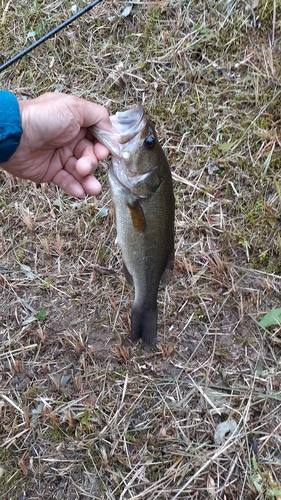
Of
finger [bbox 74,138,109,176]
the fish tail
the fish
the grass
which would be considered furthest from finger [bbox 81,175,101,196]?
the grass

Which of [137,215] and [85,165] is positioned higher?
[85,165]

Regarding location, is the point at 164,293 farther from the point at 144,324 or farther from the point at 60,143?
the point at 60,143

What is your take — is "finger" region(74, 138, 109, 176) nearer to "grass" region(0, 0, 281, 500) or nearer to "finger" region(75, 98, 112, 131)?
"finger" region(75, 98, 112, 131)

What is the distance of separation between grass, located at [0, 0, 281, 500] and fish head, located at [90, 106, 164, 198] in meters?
1.13

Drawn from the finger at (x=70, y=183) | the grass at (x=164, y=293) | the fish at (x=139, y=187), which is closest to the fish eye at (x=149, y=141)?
the fish at (x=139, y=187)

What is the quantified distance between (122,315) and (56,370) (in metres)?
0.54

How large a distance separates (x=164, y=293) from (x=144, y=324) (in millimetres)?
671

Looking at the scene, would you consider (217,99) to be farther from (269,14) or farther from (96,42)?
(96,42)

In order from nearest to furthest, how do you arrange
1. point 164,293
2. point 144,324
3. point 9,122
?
point 9,122, point 144,324, point 164,293

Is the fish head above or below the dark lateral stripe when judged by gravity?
above

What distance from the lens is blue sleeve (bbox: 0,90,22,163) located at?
6.46 ft

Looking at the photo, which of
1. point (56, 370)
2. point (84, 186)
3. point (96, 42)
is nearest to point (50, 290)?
point (56, 370)

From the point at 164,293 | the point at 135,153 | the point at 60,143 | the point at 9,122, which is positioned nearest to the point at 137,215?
the point at 135,153

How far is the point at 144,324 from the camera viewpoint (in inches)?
89.9
